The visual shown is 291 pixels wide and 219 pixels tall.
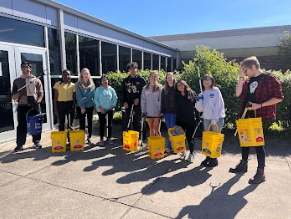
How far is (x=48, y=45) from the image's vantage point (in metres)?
6.90

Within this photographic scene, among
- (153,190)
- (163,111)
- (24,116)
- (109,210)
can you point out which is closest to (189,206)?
(153,190)

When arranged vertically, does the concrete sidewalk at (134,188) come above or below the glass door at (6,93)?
below

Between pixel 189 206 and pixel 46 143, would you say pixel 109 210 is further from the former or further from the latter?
pixel 46 143

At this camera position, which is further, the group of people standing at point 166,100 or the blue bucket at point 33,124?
the blue bucket at point 33,124

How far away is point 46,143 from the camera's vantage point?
18.8 feet

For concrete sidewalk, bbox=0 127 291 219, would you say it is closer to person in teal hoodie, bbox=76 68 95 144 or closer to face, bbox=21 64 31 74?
person in teal hoodie, bbox=76 68 95 144

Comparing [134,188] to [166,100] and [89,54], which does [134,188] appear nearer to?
[166,100]

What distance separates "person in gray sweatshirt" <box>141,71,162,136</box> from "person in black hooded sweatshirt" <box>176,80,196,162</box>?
519mm

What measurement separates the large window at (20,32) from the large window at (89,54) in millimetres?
1857

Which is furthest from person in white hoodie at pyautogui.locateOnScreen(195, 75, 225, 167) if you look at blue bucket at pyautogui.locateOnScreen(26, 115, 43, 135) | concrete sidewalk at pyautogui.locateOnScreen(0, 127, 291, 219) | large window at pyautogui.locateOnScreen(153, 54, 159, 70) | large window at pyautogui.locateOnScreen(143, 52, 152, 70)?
A: large window at pyautogui.locateOnScreen(153, 54, 159, 70)

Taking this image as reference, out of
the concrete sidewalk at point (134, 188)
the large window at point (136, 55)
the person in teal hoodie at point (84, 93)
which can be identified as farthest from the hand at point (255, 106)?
the large window at point (136, 55)

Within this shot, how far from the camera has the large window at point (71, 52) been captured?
7.75 metres

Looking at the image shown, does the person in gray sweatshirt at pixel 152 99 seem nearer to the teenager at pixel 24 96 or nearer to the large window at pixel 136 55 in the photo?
the teenager at pixel 24 96

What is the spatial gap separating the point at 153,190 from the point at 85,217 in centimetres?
104
